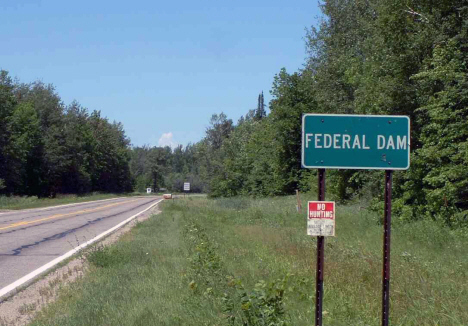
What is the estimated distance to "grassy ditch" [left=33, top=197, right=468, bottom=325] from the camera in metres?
6.81

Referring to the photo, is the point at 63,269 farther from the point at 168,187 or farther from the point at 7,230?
the point at 168,187

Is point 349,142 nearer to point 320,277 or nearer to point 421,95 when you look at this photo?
point 320,277

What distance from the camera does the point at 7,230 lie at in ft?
72.2

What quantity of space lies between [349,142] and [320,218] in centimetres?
76

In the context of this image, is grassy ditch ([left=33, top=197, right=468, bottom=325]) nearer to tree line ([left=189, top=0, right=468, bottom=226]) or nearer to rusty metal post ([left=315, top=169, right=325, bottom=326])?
rusty metal post ([left=315, top=169, right=325, bottom=326])

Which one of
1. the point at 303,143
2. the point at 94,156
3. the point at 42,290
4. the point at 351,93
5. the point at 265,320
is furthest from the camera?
the point at 94,156

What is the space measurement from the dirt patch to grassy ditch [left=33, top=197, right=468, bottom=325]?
277 mm

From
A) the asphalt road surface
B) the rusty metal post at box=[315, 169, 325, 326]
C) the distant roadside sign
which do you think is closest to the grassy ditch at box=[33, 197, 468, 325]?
the rusty metal post at box=[315, 169, 325, 326]

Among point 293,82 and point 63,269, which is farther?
point 293,82

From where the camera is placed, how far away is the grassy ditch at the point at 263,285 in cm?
681

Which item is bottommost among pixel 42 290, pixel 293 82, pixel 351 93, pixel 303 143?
pixel 42 290

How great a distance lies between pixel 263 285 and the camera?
260 inches

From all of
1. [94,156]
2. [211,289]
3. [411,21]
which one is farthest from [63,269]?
[94,156]

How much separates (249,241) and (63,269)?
5.15 meters
